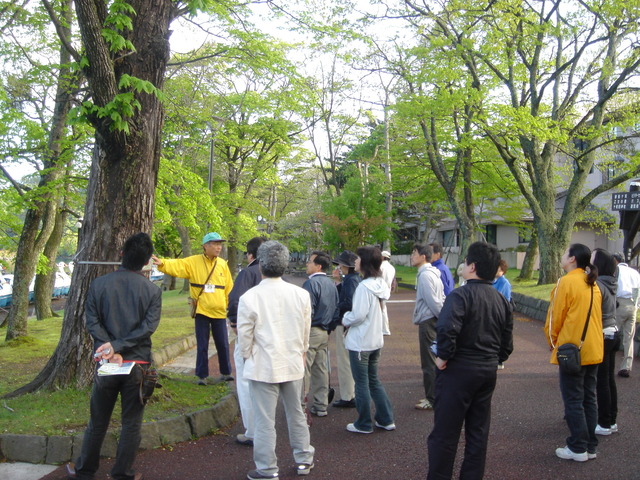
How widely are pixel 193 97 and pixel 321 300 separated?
1704 centimetres

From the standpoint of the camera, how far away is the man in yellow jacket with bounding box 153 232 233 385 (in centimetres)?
695

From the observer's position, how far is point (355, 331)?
18.0ft

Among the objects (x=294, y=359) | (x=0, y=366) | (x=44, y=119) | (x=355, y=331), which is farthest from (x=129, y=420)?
(x=44, y=119)

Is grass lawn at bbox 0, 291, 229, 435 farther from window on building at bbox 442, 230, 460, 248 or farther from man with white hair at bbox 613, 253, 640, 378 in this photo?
window on building at bbox 442, 230, 460, 248

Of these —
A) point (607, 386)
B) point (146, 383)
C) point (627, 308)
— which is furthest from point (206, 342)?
point (627, 308)

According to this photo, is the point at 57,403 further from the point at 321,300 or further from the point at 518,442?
the point at 518,442

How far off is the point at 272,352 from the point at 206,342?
11.3ft

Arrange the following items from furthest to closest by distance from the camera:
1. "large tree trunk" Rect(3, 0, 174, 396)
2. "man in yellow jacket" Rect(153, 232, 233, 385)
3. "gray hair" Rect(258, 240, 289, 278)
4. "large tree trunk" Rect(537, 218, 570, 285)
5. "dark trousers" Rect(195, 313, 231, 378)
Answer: "large tree trunk" Rect(537, 218, 570, 285), "dark trousers" Rect(195, 313, 231, 378), "man in yellow jacket" Rect(153, 232, 233, 385), "large tree trunk" Rect(3, 0, 174, 396), "gray hair" Rect(258, 240, 289, 278)

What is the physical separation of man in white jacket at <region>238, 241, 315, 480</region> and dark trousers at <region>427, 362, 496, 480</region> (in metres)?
1.09

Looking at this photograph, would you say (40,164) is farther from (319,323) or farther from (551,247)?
(551,247)

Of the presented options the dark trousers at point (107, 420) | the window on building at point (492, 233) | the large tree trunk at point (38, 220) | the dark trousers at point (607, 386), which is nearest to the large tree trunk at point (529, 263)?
the window on building at point (492, 233)

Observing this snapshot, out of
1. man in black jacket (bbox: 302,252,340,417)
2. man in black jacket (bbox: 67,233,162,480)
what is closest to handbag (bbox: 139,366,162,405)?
man in black jacket (bbox: 67,233,162,480)

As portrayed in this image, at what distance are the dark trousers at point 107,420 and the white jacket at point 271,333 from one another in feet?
2.73

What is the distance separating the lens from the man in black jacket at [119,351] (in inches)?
159
